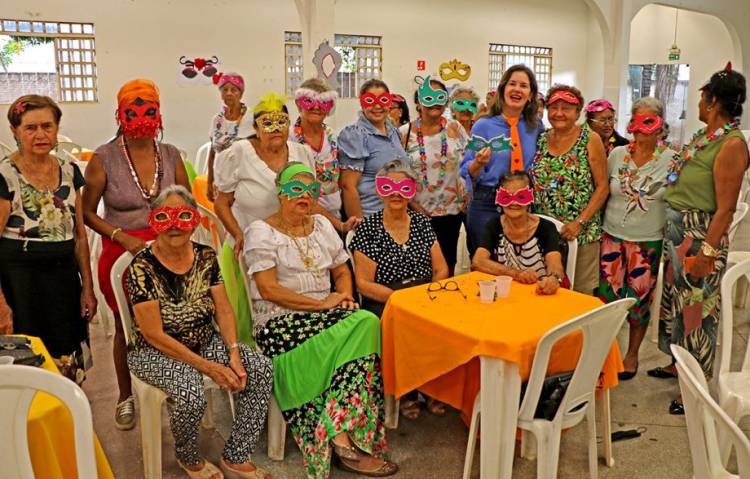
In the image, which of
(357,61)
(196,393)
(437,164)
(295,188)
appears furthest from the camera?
(357,61)

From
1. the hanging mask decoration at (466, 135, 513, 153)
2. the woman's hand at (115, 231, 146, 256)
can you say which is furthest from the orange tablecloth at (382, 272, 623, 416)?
the woman's hand at (115, 231, 146, 256)

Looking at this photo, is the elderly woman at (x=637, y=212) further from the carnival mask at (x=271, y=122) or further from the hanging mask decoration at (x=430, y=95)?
the carnival mask at (x=271, y=122)

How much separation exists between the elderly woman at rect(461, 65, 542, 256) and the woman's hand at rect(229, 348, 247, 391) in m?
1.42

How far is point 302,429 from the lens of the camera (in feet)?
8.43

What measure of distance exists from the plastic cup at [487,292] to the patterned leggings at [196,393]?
890 millimetres

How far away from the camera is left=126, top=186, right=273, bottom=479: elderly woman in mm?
2400

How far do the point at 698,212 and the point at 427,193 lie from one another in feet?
4.26

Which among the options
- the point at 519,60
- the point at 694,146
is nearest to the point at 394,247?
the point at 694,146

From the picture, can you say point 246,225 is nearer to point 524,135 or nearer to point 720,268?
point 524,135

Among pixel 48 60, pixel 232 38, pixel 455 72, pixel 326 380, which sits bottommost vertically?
pixel 326 380

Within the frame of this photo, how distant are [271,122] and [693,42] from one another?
11.1 meters

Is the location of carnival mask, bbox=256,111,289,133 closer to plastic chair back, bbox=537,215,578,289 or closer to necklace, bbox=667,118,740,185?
plastic chair back, bbox=537,215,578,289

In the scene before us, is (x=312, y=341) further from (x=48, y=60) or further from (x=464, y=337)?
(x=48, y=60)

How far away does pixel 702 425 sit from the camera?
1604 mm
